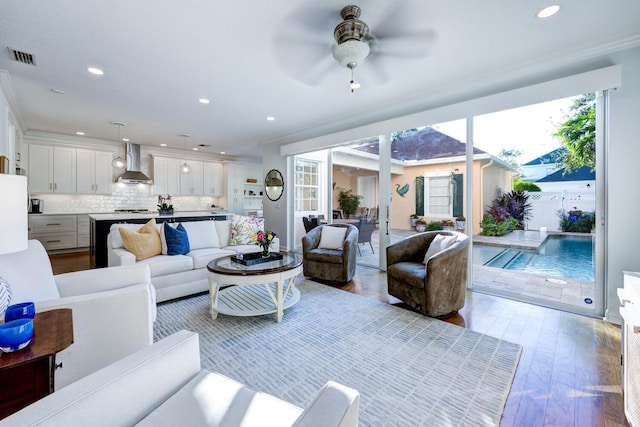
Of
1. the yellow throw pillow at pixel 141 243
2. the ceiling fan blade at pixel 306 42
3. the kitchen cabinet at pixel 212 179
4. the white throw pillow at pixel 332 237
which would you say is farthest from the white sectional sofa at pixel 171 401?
the kitchen cabinet at pixel 212 179

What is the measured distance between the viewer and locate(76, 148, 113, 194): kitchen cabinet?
6410 mm

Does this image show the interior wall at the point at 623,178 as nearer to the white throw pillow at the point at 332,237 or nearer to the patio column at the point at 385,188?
the patio column at the point at 385,188

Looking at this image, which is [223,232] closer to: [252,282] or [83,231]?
[252,282]

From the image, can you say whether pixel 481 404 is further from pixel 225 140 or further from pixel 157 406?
pixel 225 140

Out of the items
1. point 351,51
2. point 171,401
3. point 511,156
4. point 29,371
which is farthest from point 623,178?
point 29,371

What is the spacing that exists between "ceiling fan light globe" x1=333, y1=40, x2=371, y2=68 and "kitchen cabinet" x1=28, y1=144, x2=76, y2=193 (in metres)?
7.01

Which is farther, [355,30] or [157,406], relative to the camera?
[355,30]

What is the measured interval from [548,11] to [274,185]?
5353mm

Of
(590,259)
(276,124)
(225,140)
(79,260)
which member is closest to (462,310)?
(590,259)

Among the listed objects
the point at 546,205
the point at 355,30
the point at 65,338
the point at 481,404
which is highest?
the point at 355,30

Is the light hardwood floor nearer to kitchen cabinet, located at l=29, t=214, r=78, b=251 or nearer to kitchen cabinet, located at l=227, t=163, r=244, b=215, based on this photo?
kitchen cabinet, located at l=227, t=163, r=244, b=215

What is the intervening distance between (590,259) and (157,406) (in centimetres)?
401

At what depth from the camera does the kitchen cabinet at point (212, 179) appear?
332 inches

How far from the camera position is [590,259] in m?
2.97
